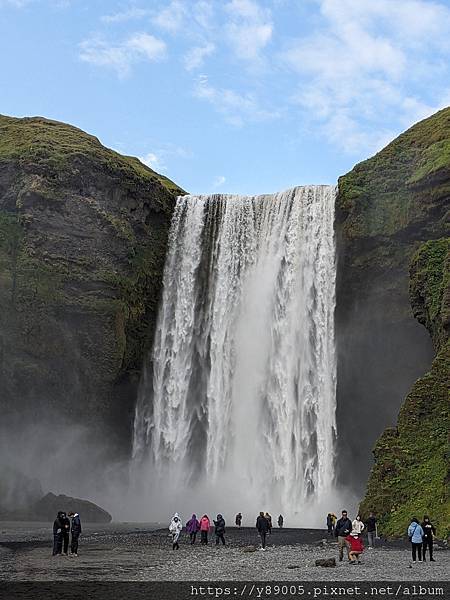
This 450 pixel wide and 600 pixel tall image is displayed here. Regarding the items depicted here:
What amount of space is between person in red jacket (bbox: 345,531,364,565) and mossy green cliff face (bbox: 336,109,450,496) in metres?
28.1

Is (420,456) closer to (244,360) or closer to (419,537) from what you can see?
(419,537)

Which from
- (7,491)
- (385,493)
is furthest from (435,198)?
(7,491)

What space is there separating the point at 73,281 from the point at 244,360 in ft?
45.0

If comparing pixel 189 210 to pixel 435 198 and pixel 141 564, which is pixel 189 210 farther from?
pixel 141 564

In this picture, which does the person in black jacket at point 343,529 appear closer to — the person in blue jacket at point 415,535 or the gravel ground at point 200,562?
the gravel ground at point 200,562

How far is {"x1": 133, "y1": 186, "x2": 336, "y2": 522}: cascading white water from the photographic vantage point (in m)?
50.1

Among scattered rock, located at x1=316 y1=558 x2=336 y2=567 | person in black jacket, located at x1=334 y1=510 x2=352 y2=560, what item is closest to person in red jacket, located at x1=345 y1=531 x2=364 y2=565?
person in black jacket, located at x1=334 y1=510 x2=352 y2=560

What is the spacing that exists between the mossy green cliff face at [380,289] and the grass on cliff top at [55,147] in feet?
58.1

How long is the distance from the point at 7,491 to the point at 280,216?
27952 mm

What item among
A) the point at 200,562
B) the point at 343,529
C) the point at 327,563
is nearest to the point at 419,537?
the point at 343,529

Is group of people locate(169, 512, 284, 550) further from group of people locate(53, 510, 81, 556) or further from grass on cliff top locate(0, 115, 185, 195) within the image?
grass on cliff top locate(0, 115, 185, 195)

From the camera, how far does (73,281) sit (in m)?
54.3

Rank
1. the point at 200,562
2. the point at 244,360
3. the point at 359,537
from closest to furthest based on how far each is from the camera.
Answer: the point at 359,537
the point at 200,562
the point at 244,360

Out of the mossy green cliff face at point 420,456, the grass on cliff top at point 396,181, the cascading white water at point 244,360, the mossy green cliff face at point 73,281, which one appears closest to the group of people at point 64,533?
the mossy green cliff face at point 420,456
